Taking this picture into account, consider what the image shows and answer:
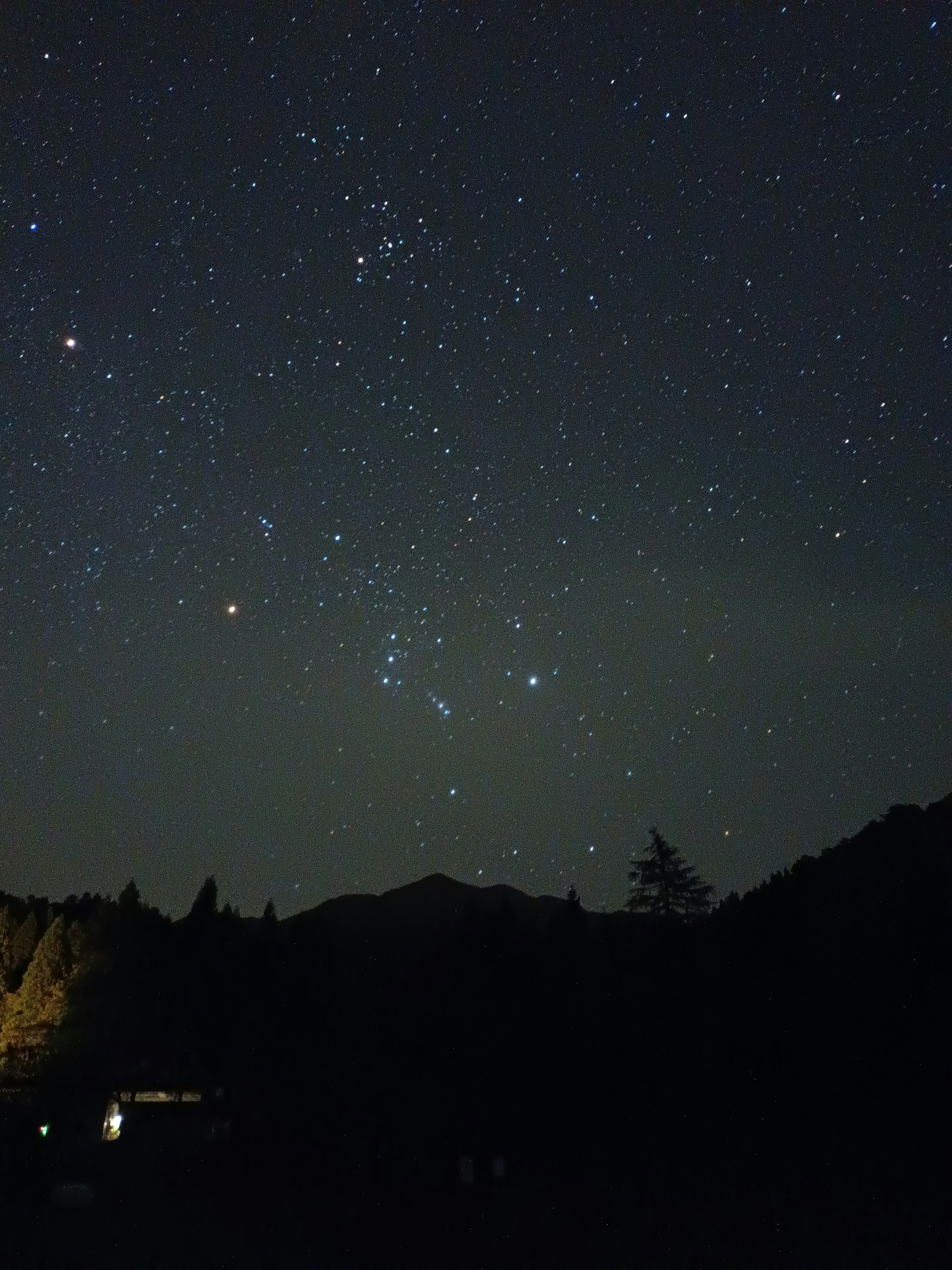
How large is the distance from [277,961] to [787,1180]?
2197cm

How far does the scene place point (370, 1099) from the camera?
2783cm

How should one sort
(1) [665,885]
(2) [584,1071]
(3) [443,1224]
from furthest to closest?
(1) [665,885], (2) [584,1071], (3) [443,1224]

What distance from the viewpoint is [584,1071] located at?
2638 centimetres

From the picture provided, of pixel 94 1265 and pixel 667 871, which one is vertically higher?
pixel 667 871

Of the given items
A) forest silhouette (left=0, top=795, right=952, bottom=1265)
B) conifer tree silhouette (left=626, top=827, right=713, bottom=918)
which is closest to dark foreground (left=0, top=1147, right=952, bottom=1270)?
forest silhouette (left=0, top=795, right=952, bottom=1265)

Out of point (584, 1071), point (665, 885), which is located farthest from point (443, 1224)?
point (665, 885)

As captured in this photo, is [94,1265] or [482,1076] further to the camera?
[482,1076]

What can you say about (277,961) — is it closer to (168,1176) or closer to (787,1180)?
(168,1176)

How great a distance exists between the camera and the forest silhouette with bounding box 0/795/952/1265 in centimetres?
2141

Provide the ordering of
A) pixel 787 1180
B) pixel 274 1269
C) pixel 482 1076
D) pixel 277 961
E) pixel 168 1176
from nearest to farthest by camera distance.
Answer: pixel 274 1269, pixel 787 1180, pixel 168 1176, pixel 482 1076, pixel 277 961

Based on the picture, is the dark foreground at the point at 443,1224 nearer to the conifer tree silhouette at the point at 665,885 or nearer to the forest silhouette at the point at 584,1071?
the forest silhouette at the point at 584,1071

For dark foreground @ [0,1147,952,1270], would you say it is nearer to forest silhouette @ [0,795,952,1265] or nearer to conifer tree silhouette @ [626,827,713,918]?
forest silhouette @ [0,795,952,1265]

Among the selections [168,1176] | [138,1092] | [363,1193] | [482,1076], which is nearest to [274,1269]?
[363,1193]

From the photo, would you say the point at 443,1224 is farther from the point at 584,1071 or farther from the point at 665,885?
the point at 665,885
